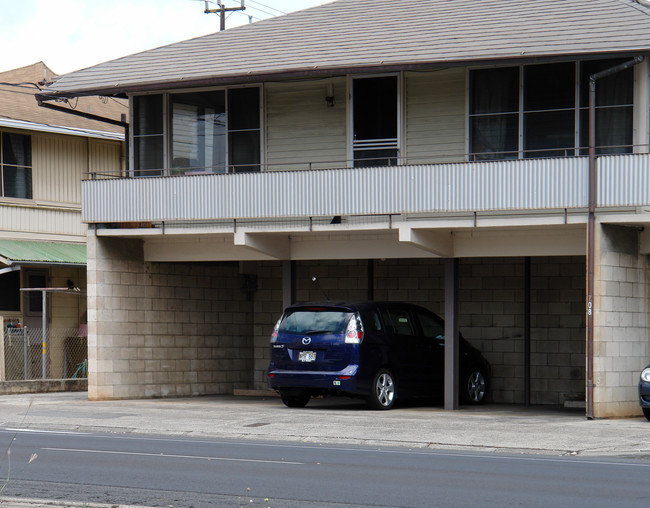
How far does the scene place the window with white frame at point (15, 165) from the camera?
2920 centimetres

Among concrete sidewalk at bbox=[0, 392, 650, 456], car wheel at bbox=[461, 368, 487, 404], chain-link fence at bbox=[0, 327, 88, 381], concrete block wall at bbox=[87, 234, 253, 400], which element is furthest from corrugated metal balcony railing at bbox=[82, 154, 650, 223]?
chain-link fence at bbox=[0, 327, 88, 381]

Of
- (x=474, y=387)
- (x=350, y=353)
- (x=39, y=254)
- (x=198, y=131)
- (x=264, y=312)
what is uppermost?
(x=198, y=131)

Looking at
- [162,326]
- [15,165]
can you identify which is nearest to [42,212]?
[15,165]

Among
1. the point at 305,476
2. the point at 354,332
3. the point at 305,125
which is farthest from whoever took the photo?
the point at 305,125

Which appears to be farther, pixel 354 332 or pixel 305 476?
pixel 354 332

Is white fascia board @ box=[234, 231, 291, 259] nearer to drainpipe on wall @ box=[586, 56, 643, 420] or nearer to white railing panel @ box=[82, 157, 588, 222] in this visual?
white railing panel @ box=[82, 157, 588, 222]

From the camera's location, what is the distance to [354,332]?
18938 mm

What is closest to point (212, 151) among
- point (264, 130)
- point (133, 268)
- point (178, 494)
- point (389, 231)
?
point (264, 130)

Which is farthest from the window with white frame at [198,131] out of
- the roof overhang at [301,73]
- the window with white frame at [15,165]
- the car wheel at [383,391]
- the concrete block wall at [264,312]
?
Answer: the window with white frame at [15,165]

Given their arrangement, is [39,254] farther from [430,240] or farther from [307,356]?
[430,240]

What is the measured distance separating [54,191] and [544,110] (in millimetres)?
14765

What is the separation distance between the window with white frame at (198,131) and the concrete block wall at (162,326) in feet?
6.19

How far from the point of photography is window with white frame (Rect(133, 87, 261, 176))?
23.1 meters

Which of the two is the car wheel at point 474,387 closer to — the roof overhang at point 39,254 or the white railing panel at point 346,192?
the white railing panel at point 346,192
